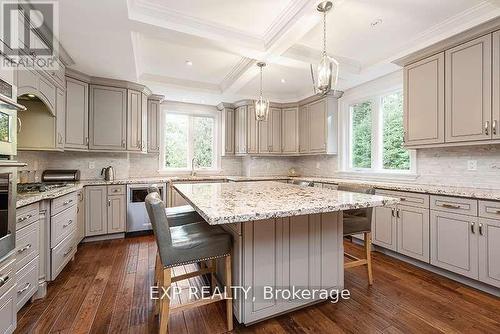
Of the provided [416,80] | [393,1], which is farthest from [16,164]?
[416,80]

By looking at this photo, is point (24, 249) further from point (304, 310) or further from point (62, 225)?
point (304, 310)

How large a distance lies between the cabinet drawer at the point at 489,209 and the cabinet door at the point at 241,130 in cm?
362

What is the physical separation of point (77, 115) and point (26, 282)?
236cm

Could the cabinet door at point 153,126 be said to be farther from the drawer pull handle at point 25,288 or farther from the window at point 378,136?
the window at point 378,136

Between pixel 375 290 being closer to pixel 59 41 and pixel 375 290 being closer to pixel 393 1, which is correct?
pixel 393 1

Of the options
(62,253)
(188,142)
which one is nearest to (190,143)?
(188,142)

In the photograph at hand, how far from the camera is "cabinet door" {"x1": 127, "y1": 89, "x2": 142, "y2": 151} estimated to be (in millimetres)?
3773

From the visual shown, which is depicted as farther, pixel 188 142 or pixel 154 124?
pixel 188 142

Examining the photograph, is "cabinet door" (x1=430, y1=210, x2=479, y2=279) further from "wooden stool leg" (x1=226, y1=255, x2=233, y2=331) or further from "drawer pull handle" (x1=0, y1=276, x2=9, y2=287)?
"drawer pull handle" (x1=0, y1=276, x2=9, y2=287)

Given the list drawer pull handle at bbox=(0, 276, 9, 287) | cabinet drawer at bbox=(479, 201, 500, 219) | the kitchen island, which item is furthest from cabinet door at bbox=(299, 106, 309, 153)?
drawer pull handle at bbox=(0, 276, 9, 287)

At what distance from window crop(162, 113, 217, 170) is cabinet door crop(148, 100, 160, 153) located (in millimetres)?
334

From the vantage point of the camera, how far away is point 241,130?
5.00 metres

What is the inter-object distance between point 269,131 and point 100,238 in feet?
11.7

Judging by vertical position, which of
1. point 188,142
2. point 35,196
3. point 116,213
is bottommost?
point 116,213
